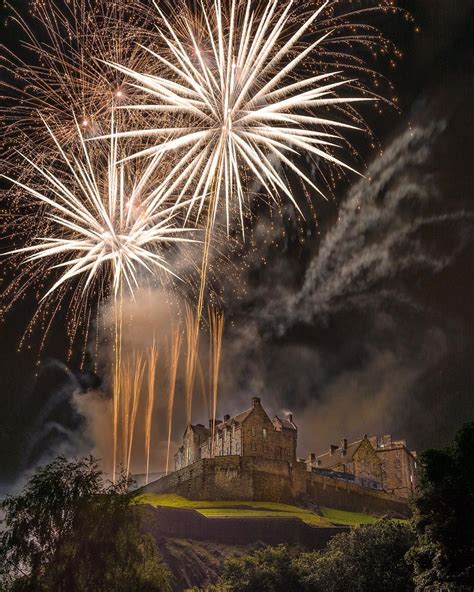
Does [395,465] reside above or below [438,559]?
above

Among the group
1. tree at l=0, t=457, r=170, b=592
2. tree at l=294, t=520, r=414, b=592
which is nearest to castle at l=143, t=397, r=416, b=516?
tree at l=294, t=520, r=414, b=592

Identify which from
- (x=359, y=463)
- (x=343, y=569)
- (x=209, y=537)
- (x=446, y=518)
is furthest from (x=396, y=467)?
(x=446, y=518)

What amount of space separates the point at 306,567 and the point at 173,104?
36559 millimetres

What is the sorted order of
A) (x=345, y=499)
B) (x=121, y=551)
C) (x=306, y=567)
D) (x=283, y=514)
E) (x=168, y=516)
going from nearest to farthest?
(x=121, y=551) < (x=306, y=567) < (x=168, y=516) < (x=283, y=514) < (x=345, y=499)

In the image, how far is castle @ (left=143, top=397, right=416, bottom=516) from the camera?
77.3m

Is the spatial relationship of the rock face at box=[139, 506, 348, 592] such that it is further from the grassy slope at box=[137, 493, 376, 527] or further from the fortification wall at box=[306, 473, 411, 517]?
the fortification wall at box=[306, 473, 411, 517]

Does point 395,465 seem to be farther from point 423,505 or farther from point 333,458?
point 423,505

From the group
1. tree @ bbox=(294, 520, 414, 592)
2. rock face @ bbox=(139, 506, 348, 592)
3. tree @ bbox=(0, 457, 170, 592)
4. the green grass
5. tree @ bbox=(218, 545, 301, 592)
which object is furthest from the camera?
the green grass

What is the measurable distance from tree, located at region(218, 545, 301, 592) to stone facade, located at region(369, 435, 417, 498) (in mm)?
56139

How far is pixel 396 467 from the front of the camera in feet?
335

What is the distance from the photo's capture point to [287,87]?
23.8m

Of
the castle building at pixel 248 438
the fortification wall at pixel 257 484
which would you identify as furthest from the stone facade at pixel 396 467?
the castle building at pixel 248 438

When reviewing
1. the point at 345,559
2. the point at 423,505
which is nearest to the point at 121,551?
the point at 423,505

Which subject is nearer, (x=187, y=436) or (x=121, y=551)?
(x=121, y=551)
